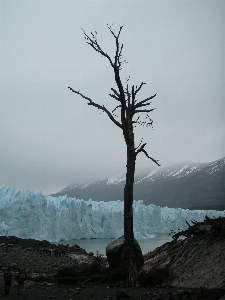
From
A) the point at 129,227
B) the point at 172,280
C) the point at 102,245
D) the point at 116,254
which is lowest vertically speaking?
the point at 102,245

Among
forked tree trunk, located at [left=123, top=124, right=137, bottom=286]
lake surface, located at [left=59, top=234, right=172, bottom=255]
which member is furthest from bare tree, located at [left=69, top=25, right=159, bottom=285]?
lake surface, located at [left=59, top=234, right=172, bottom=255]

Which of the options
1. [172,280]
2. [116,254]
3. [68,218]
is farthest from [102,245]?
[172,280]

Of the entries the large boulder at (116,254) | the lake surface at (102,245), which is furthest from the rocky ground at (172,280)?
the lake surface at (102,245)

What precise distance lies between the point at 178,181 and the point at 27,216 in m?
129

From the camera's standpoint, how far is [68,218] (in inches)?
1449

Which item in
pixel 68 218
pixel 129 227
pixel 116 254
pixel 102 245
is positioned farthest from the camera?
pixel 68 218

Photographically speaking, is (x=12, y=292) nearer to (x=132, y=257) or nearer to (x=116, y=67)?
(x=132, y=257)

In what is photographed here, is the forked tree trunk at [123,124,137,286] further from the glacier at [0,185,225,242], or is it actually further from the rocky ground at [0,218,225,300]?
the glacier at [0,185,225,242]

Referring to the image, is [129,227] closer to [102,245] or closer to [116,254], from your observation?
[116,254]

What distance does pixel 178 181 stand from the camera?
15500 centimetres

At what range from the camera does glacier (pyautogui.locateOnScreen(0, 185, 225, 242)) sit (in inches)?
1254

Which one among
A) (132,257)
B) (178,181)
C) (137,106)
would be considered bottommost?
(132,257)

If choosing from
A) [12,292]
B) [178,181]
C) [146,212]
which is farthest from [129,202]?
[178,181]

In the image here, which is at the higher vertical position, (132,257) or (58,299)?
(132,257)
